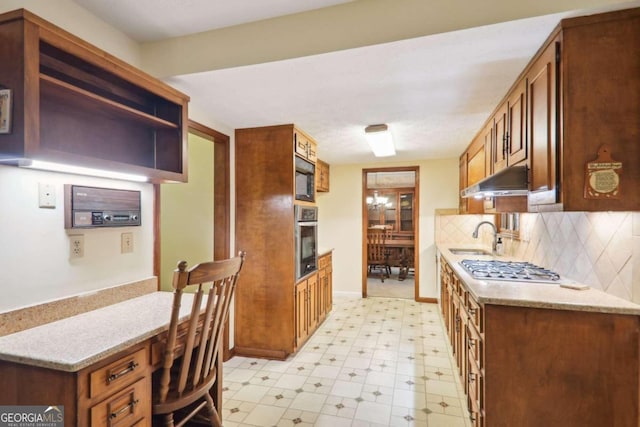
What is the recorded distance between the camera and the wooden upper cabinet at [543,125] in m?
1.51

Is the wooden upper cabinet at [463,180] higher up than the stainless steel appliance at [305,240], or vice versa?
the wooden upper cabinet at [463,180]

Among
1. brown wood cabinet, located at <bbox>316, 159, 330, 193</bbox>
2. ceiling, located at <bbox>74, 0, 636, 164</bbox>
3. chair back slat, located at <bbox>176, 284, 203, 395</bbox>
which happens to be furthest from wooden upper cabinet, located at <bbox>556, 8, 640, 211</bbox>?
brown wood cabinet, located at <bbox>316, 159, 330, 193</bbox>

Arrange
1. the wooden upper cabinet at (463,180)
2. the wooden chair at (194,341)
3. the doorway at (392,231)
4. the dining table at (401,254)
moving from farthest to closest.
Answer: the dining table at (401,254) < the doorway at (392,231) < the wooden upper cabinet at (463,180) < the wooden chair at (194,341)

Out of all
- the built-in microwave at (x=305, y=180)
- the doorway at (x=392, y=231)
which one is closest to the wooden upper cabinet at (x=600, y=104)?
the built-in microwave at (x=305, y=180)

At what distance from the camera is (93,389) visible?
1.12 meters

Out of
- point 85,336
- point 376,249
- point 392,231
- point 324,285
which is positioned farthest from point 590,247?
point 392,231

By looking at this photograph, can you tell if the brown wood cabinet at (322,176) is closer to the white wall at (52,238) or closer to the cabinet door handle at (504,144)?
the cabinet door handle at (504,144)

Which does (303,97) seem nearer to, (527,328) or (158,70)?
(158,70)

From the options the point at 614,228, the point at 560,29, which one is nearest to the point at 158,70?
the point at 560,29

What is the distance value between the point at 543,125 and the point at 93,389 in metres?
2.26

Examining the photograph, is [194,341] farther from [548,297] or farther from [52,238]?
[548,297]

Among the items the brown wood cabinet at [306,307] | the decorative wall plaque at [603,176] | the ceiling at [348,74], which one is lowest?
the brown wood cabinet at [306,307]

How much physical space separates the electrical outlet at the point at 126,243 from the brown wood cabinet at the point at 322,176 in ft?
9.53

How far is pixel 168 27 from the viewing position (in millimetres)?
1834
